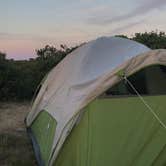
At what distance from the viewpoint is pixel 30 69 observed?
1305 centimetres

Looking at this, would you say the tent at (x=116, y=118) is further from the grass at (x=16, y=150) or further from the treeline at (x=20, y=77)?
the treeline at (x=20, y=77)

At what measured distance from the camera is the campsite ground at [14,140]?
6.19 m

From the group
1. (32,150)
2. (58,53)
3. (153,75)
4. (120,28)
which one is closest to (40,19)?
(58,53)

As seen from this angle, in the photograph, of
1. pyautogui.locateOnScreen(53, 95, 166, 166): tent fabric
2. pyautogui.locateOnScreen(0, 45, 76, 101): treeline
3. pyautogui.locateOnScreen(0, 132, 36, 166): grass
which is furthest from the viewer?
pyautogui.locateOnScreen(0, 45, 76, 101): treeline

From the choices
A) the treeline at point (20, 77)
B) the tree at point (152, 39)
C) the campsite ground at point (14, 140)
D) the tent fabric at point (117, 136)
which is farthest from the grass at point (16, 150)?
the tree at point (152, 39)

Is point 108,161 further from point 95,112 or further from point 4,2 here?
point 4,2

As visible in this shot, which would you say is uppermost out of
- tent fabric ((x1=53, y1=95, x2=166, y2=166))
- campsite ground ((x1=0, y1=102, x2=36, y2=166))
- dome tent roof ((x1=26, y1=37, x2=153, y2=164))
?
dome tent roof ((x1=26, y1=37, x2=153, y2=164))

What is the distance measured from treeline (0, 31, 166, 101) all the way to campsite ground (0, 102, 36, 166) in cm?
178

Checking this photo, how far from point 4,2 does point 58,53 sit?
241cm

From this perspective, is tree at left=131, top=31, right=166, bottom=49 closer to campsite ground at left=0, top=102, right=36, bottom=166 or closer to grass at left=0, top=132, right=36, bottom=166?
campsite ground at left=0, top=102, right=36, bottom=166

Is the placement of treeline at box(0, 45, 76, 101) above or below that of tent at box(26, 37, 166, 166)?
below

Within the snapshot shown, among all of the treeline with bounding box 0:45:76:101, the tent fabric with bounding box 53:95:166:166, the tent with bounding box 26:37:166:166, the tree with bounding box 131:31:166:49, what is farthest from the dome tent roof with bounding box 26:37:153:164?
the tree with bounding box 131:31:166:49

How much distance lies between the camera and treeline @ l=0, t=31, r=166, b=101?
40.3ft

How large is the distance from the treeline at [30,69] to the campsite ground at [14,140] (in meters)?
1.78
